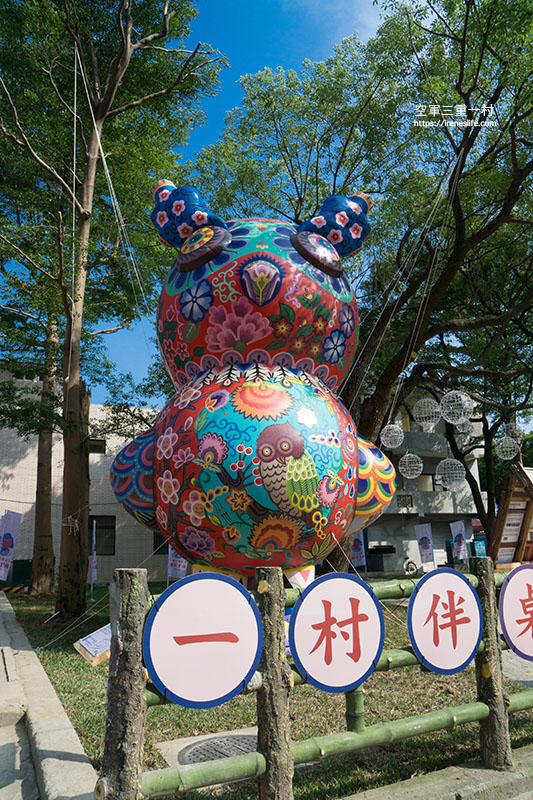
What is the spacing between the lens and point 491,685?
3.47 metres

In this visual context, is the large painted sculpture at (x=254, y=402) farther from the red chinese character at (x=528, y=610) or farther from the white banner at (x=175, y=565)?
the white banner at (x=175, y=565)

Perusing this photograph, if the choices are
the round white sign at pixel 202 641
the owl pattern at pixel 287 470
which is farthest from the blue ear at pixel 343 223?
the round white sign at pixel 202 641

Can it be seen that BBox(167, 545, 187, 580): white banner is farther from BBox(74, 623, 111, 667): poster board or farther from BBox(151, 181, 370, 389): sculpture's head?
BBox(74, 623, 111, 667): poster board

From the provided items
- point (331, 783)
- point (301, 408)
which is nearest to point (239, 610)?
point (331, 783)

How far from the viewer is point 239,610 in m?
2.68

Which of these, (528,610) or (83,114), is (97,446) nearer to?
(83,114)

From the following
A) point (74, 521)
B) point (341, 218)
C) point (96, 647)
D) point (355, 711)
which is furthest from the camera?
point (74, 521)

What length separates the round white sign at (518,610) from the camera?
12.1 feet

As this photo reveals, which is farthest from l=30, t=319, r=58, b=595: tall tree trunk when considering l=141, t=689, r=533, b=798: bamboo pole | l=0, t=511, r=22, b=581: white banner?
l=141, t=689, r=533, b=798: bamboo pole

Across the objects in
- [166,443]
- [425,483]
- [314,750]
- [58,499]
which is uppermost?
[425,483]

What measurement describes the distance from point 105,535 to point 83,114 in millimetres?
13176

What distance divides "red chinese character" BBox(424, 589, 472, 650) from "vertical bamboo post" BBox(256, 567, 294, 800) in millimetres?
952

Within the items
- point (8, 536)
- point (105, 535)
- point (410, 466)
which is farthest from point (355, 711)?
point (105, 535)

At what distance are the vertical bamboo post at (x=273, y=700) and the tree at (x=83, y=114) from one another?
6.08 meters
